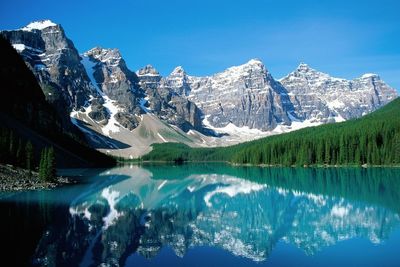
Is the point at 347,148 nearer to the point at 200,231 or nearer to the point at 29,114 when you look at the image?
the point at 29,114

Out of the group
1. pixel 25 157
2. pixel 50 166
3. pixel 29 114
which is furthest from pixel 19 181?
pixel 29 114

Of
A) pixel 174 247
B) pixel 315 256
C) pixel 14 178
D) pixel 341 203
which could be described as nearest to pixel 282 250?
pixel 315 256

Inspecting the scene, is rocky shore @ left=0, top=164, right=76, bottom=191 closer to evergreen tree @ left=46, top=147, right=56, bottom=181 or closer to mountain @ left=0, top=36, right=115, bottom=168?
evergreen tree @ left=46, top=147, right=56, bottom=181

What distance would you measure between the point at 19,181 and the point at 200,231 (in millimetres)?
41591

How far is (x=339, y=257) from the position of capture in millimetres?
25531

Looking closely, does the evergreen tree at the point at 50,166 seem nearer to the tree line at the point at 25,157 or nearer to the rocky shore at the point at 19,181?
the tree line at the point at 25,157

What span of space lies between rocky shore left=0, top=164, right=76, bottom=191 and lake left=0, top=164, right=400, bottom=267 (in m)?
6.87

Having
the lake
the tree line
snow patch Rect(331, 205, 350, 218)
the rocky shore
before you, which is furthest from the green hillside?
the rocky shore

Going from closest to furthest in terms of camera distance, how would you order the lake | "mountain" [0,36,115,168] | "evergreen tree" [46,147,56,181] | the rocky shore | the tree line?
the lake < the rocky shore < the tree line < "evergreen tree" [46,147,56,181] < "mountain" [0,36,115,168]

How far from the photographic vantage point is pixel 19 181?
65562 millimetres

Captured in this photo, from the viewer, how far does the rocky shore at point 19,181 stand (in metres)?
61.9

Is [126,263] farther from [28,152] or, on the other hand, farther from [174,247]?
[28,152]

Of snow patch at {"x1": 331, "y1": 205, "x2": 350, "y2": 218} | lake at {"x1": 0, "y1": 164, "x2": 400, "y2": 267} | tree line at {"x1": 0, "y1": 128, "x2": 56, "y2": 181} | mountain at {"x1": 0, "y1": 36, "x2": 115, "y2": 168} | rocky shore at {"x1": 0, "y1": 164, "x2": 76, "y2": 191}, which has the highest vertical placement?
mountain at {"x1": 0, "y1": 36, "x2": 115, "y2": 168}

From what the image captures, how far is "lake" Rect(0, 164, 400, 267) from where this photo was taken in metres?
25.0
